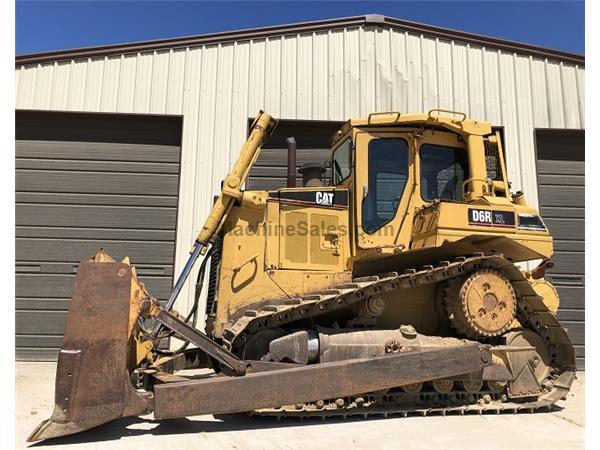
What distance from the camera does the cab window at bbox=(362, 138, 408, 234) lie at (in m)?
6.01

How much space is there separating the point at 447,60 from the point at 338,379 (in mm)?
8640

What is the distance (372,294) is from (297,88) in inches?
251

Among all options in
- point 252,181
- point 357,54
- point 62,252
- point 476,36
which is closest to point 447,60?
point 476,36

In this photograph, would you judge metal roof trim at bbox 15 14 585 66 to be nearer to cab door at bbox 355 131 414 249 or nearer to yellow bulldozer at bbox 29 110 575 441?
yellow bulldozer at bbox 29 110 575 441

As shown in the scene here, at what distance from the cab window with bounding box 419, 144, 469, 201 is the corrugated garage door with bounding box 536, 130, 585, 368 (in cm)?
566

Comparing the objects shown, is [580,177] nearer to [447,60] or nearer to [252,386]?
[447,60]

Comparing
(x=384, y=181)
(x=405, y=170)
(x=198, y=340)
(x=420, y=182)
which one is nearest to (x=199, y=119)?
(x=384, y=181)

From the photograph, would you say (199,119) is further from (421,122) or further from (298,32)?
(421,122)

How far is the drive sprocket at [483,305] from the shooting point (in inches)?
221

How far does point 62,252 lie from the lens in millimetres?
Result: 10047

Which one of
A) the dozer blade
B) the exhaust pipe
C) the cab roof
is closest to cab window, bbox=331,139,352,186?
the cab roof

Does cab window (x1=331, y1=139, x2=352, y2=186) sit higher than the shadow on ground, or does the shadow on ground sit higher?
cab window (x1=331, y1=139, x2=352, y2=186)

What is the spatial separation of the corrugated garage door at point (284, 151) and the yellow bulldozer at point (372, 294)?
12.7ft

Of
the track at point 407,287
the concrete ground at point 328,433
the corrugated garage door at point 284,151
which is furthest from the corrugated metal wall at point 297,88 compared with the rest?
the concrete ground at point 328,433
